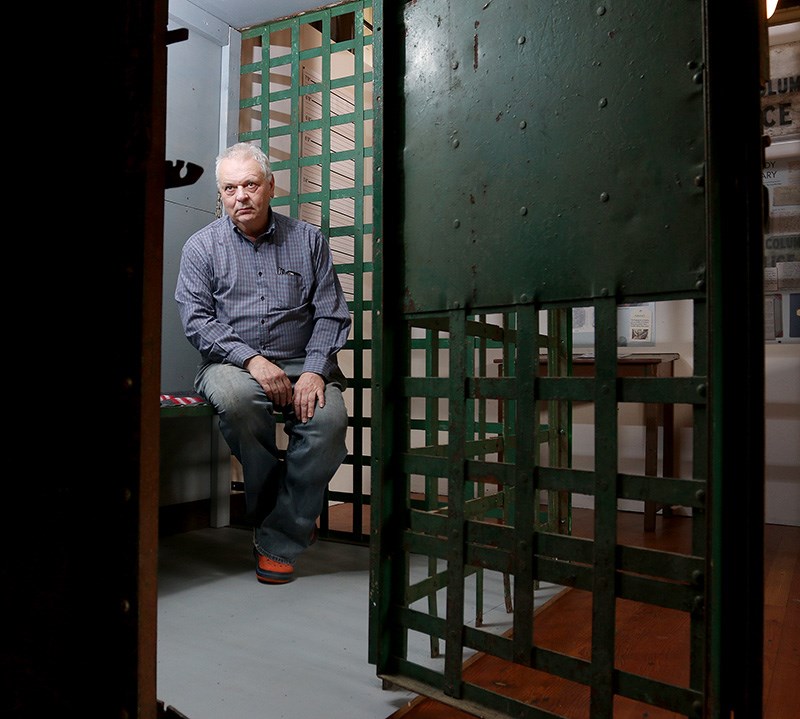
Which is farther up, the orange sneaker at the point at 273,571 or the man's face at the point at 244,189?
the man's face at the point at 244,189

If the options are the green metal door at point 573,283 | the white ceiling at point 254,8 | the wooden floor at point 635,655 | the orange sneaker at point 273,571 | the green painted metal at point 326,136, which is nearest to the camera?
the green metal door at point 573,283

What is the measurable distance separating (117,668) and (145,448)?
0.76 feet

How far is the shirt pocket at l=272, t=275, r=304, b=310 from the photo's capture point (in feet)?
8.38

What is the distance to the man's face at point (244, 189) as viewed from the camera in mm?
2545

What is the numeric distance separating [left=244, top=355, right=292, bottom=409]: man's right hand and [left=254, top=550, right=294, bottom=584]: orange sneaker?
54cm

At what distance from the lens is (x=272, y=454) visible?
8.05 ft

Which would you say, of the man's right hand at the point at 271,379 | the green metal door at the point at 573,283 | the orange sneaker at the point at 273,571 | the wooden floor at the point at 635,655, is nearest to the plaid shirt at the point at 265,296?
the man's right hand at the point at 271,379

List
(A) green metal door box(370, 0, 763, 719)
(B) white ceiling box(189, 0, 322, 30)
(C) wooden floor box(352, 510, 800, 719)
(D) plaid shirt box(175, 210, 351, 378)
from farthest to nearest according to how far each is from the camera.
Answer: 1. (B) white ceiling box(189, 0, 322, 30)
2. (D) plaid shirt box(175, 210, 351, 378)
3. (C) wooden floor box(352, 510, 800, 719)
4. (A) green metal door box(370, 0, 763, 719)

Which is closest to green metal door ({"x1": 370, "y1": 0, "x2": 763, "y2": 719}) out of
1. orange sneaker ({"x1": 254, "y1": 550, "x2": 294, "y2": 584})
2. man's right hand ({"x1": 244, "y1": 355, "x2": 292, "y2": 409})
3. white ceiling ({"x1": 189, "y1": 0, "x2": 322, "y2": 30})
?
orange sneaker ({"x1": 254, "y1": 550, "x2": 294, "y2": 584})

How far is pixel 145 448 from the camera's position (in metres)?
0.71

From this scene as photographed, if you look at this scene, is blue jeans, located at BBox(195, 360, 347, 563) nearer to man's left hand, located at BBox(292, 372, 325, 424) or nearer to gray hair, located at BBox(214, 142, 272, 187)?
man's left hand, located at BBox(292, 372, 325, 424)

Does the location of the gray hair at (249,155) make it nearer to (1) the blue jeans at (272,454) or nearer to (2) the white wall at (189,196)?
(2) the white wall at (189,196)

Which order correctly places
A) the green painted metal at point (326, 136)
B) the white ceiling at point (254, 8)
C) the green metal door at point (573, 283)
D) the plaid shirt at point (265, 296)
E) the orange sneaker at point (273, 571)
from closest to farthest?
the green metal door at point (573, 283), the orange sneaker at point (273, 571), the plaid shirt at point (265, 296), the green painted metal at point (326, 136), the white ceiling at point (254, 8)

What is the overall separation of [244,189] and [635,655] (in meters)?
1.99
